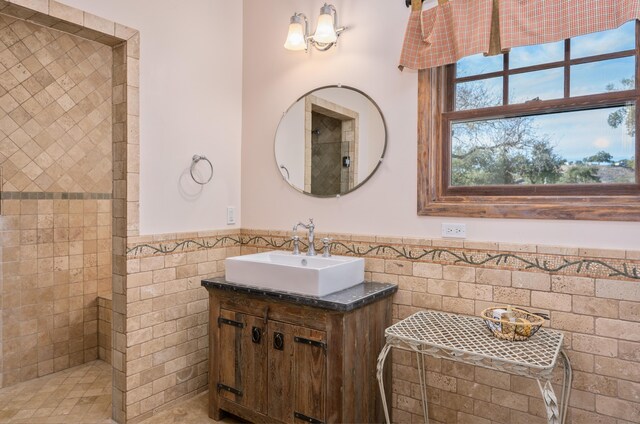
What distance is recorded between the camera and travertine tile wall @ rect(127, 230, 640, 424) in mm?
1754

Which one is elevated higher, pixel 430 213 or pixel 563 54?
pixel 563 54

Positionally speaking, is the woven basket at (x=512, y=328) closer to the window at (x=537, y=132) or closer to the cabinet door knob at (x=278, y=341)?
the window at (x=537, y=132)

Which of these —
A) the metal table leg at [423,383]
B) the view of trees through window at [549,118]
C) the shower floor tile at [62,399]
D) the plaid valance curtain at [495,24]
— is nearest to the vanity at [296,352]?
the metal table leg at [423,383]

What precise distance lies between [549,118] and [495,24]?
0.53 m

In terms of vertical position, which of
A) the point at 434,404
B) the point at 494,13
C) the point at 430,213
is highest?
the point at 494,13

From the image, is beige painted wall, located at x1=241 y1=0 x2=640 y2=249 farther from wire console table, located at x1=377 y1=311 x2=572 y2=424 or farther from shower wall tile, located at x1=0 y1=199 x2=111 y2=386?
shower wall tile, located at x1=0 y1=199 x2=111 y2=386

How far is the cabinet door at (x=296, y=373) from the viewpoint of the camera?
77.1 inches

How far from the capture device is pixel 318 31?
2.42m

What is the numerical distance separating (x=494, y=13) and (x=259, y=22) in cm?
162

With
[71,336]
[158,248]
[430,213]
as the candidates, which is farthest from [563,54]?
[71,336]

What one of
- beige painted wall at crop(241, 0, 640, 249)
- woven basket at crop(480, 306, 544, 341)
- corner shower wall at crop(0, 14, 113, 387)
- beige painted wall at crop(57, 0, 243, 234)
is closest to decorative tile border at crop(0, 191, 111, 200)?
corner shower wall at crop(0, 14, 113, 387)

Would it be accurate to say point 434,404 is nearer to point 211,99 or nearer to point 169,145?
point 169,145

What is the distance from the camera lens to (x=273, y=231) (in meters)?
2.83

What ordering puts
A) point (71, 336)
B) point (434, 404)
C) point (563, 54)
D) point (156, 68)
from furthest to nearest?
point (71, 336) < point (156, 68) < point (434, 404) < point (563, 54)
